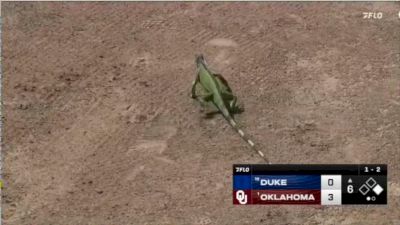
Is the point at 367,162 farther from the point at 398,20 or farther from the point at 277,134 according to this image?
the point at 398,20

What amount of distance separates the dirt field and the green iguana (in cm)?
24

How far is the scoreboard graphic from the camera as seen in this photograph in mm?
11305

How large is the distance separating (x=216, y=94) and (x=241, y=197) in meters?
2.39

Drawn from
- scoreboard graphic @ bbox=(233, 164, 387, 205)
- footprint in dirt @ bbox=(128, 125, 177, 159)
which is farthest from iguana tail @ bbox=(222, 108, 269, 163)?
footprint in dirt @ bbox=(128, 125, 177, 159)

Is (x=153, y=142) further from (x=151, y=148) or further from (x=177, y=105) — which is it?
(x=177, y=105)

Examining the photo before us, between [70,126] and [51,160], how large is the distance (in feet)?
3.11

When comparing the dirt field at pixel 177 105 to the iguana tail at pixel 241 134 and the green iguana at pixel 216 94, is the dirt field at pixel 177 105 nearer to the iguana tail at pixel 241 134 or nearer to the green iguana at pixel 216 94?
the iguana tail at pixel 241 134

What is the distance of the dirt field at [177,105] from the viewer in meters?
11.8

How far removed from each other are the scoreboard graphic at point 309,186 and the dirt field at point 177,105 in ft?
0.66

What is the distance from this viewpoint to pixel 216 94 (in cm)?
1335

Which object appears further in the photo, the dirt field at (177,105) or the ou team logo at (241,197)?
the dirt field at (177,105)

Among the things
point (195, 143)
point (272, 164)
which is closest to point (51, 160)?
point (195, 143)

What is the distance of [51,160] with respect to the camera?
494 inches

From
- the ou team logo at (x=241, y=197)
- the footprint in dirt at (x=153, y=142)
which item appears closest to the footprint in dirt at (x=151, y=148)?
the footprint in dirt at (x=153, y=142)
